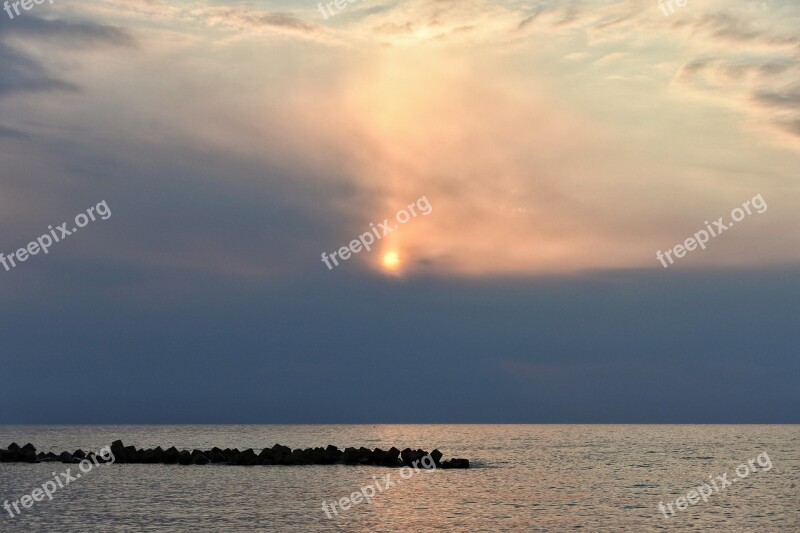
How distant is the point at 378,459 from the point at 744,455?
49891mm

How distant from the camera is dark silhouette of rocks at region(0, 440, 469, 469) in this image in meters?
72.4

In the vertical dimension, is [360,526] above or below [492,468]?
below

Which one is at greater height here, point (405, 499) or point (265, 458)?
point (265, 458)

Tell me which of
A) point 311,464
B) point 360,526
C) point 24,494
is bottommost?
point 360,526

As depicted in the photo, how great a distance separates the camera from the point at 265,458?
7331cm

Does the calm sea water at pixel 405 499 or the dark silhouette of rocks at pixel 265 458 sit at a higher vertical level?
the dark silhouette of rocks at pixel 265 458

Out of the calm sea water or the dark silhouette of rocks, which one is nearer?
the calm sea water

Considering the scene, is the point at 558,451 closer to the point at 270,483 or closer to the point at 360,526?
the point at 270,483

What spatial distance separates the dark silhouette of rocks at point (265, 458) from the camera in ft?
237

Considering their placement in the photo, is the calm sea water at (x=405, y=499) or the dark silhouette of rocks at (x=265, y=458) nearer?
the calm sea water at (x=405, y=499)

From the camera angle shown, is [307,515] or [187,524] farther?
[307,515]

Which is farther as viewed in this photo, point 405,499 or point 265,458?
point 265,458

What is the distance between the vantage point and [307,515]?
133 feet

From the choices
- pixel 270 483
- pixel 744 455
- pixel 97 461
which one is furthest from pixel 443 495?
pixel 744 455
